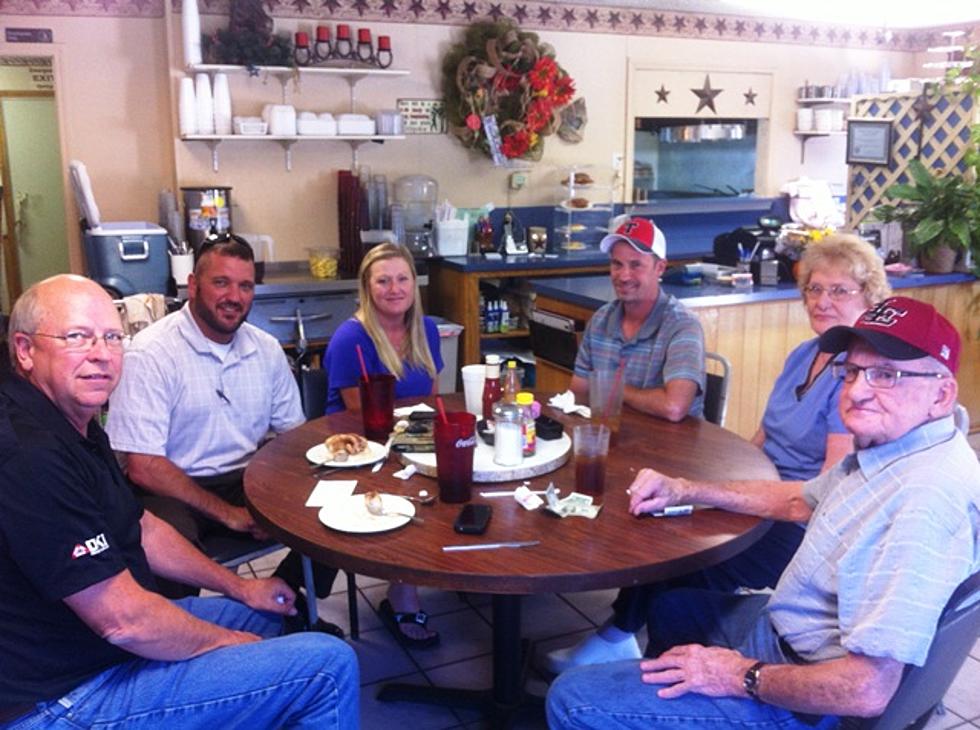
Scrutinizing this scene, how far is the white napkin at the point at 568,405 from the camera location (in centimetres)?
266

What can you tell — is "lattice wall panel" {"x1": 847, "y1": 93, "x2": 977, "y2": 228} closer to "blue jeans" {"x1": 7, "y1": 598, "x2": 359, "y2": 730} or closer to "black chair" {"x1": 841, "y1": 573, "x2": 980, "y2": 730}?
"black chair" {"x1": 841, "y1": 573, "x2": 980, "y2": 730}

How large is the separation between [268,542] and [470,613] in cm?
89

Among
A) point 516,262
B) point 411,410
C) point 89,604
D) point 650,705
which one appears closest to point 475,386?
point 411,410

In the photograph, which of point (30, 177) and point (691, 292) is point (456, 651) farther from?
point (30, 177)

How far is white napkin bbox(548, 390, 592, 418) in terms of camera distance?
2662 mm

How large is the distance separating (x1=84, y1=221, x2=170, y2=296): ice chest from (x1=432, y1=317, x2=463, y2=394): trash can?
1465mm

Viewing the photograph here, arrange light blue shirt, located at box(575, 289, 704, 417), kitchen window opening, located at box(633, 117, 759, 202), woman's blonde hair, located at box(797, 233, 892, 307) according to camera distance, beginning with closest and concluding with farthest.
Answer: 1. woman's blonde hair, located at box(797, 233, 892, 307)
2. light blue shirt, located at box(575, 289, 704, 417)
3. kitchen window opening, located at box(633, 117, 759, 202)

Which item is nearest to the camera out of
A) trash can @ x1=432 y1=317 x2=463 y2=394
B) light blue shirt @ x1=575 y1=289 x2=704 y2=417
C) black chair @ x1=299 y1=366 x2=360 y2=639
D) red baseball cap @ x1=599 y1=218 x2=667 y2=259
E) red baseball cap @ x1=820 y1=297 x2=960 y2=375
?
red baseball cap @ x1=820 y1=297 x2=960 y2=375

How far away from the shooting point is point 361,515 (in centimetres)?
190

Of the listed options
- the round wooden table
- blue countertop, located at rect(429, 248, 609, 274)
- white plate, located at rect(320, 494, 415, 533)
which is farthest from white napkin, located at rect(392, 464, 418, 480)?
Answer: blue countertop, located at rect(429, 248, 609, 274)

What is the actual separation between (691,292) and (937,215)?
152 centimetres

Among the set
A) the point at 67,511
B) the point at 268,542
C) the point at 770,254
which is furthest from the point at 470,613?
the point at 770,254

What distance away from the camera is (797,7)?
632cm

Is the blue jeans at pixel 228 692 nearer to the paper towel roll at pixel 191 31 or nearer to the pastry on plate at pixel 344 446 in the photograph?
the pastry on plate at pixel 344 446
